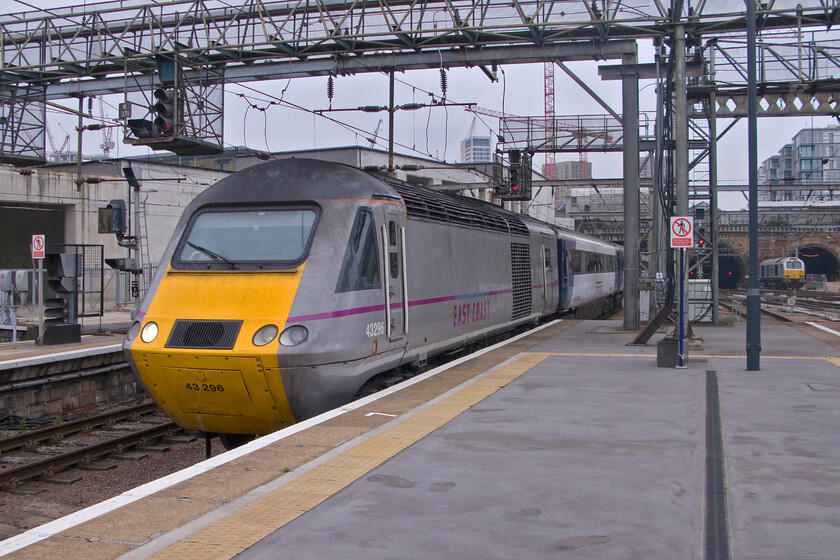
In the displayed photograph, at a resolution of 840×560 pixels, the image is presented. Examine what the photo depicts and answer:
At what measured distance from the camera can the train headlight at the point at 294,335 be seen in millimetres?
8391

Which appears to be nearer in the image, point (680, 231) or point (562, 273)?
point (680, 231)

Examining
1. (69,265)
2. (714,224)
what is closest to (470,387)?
(69,265)

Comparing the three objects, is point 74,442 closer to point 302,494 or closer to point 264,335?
point 264,335

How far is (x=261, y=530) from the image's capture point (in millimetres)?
4902

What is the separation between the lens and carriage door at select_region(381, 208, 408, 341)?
10.2 metres

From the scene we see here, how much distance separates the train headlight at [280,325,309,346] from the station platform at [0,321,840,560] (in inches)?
32.7

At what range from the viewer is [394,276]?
1044 centimetres

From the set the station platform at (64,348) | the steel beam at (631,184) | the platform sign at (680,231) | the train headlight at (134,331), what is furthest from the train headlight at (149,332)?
the steel beam at (631,184)

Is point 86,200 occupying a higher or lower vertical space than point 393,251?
higher

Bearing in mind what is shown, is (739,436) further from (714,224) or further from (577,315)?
(577,315)

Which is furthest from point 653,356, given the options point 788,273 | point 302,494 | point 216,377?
point 788,273

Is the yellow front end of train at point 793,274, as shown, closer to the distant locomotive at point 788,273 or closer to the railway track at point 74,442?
the distant locomotive at point 788,273

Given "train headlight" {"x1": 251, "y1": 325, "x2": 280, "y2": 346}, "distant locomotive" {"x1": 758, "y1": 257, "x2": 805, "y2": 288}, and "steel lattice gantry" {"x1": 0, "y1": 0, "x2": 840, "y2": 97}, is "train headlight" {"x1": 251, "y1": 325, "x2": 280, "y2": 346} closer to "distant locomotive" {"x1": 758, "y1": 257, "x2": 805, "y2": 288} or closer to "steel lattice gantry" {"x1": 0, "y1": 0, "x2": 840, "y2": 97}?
Answer: "steel lattice gantry" {"x1": 0, "y1": 0, "x2": 840, "y2": 97}

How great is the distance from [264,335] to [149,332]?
144 centimetres
